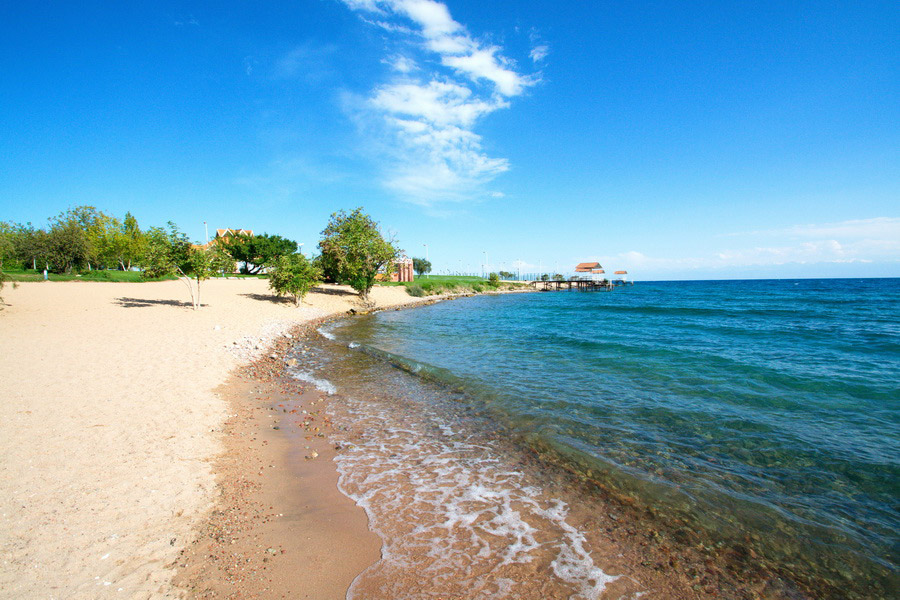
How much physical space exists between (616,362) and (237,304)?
2549 cm

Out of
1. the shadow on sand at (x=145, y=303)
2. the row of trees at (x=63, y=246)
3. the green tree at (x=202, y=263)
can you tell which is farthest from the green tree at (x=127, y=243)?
the green tree at (x=202, y=263)

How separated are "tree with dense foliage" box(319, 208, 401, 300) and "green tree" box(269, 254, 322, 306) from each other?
4335mm

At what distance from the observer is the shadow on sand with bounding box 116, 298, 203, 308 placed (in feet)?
75.0

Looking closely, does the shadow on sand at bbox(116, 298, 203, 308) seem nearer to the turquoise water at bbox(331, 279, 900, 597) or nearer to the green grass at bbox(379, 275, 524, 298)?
the turquoise water at bbox(331, 279, 900, 597)

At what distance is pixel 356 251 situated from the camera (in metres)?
34.5

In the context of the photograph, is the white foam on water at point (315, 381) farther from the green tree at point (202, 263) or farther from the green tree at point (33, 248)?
the green tree at point (33, 248)

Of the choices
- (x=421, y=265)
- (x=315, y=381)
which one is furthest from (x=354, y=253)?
(x=421, y=265)

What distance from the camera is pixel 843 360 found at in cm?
1436

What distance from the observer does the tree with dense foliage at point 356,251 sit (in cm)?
3475

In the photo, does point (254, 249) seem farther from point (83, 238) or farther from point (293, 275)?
point (293, 275)

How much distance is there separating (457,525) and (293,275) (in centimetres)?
2872

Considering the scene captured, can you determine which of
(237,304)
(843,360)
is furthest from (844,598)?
(237,304)

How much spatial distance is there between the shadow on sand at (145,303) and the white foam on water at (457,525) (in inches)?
904

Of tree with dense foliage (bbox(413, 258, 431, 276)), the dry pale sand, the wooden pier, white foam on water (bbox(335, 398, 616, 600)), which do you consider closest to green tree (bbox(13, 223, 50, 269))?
the dry pale sand
